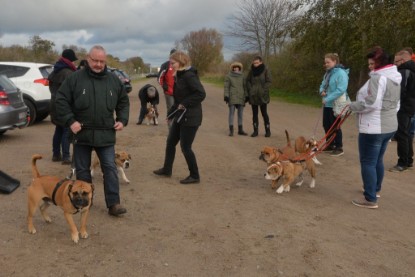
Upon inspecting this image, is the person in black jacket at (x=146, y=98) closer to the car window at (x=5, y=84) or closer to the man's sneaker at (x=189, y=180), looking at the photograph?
the car window at (x=5, y=84)

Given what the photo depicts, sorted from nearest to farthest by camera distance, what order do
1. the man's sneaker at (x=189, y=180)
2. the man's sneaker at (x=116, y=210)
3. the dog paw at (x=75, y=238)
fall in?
the dog paw at (x=75, y=238), the man's sneaker at (x=116, y=210), the man's sneaker at (x=189, y=180)

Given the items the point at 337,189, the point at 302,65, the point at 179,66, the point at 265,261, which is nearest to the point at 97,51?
the point at 179,66

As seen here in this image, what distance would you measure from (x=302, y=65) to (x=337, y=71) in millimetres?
19188

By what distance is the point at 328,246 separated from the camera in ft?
13.9

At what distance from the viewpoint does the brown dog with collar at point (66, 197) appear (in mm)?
3969

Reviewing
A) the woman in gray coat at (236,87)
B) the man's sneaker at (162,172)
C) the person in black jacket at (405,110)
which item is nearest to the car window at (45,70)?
the woman in gray coat at (236,87)

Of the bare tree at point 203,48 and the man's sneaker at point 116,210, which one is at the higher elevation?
the bare tree at point 203,48

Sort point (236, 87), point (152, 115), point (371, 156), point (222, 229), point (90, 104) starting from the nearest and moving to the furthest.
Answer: point (90, 104) → point (222, 229) → point (371, 156) → point (236, 87) → point (152, 115)

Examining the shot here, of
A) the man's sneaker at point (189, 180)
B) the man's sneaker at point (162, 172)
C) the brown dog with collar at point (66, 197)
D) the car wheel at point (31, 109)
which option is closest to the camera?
the brown dog with collar at point (66, 197)

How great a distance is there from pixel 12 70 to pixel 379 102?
33.8 ft

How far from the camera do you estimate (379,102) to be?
16.8 ft

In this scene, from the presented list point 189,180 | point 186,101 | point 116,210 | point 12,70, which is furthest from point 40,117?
point 116,210

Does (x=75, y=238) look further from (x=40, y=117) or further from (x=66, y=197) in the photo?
(x=40, y=117)

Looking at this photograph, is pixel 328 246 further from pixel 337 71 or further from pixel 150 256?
pixel 337 71
